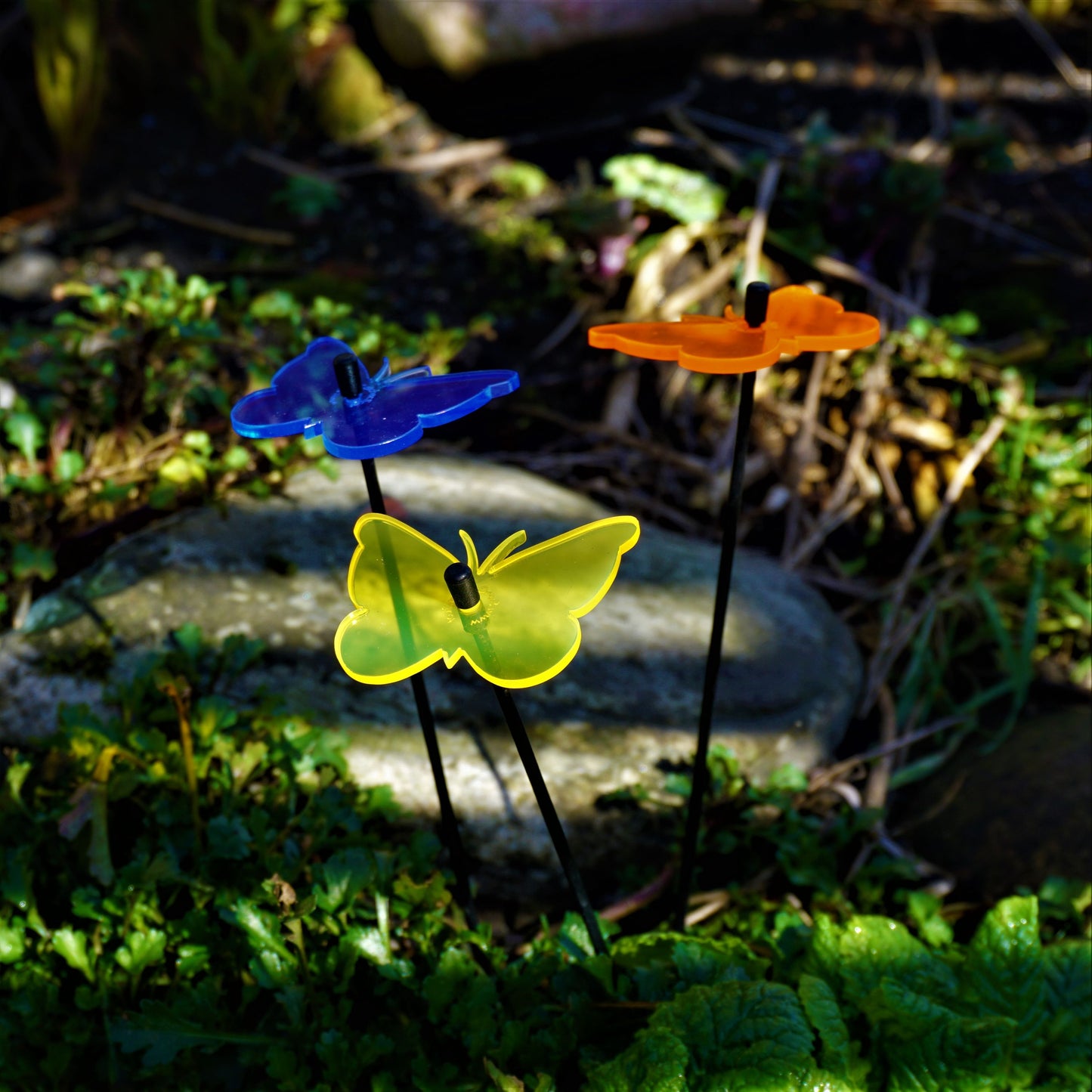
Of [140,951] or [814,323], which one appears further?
[140,951]

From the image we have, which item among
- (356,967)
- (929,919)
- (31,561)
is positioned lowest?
(929,919)

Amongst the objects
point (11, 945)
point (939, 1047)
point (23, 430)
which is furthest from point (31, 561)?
point (939, 1047)

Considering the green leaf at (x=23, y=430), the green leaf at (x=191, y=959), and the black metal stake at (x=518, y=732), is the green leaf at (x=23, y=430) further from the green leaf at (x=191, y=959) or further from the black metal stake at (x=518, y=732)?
the black metal stake at (x=518, y=732)

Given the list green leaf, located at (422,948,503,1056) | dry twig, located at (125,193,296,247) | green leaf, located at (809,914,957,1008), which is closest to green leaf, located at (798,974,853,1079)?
green leaf, located at (809,914,957,1008)

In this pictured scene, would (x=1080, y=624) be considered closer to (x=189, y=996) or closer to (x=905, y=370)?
(x=905, y=370)

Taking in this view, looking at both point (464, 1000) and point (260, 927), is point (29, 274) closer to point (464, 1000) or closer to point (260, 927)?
point (260, 927)

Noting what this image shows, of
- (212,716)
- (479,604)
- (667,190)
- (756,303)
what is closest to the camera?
(479,604)

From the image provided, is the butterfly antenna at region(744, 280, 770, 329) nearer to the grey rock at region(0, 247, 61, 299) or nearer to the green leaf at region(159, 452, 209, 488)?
the green leaf at region(159, 452, 209, 488)

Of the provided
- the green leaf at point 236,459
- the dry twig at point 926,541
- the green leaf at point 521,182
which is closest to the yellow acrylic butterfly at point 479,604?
the green leaf at point 236,459

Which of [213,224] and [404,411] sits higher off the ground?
[404,411]
